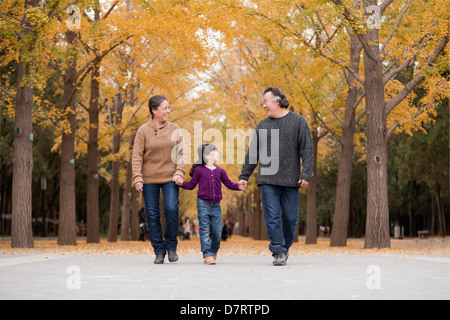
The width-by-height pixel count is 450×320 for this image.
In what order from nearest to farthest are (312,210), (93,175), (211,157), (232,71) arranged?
(211,157) → (93,175) → (312,210) → (232,71)

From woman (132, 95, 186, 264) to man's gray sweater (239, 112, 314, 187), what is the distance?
1.03m

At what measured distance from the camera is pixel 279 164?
8727mm

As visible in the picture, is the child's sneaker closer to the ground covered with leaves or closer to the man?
the man

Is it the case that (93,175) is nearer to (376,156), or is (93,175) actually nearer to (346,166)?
(346,166)

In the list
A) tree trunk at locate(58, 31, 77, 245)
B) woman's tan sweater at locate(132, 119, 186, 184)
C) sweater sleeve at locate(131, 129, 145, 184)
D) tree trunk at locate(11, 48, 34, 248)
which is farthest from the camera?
tree trunk at locate(58, 31, 77, 245)

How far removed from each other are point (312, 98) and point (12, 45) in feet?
29.3

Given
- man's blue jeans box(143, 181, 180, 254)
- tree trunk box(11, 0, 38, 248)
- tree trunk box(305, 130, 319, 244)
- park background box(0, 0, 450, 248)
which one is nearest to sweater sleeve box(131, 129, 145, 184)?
man's blue jeans box(143, 181, 180, 254)

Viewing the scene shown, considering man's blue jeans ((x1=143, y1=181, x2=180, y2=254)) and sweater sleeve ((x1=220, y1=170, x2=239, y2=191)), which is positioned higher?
Answer: sweater sleeve ((x1=220, y1=170, x2=239, y2=191))

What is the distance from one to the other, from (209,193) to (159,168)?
32.4 inches

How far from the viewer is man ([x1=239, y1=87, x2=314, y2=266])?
8641 millimetres

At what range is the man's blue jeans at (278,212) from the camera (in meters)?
8.62

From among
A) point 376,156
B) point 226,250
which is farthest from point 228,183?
point 376,156

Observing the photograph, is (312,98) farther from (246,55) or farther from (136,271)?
(136,271)
